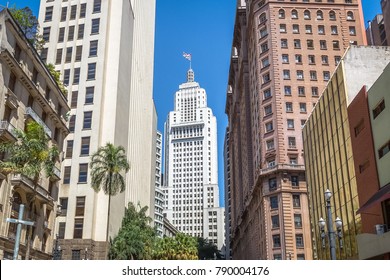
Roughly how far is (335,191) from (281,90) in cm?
4063

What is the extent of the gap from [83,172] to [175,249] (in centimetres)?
2100

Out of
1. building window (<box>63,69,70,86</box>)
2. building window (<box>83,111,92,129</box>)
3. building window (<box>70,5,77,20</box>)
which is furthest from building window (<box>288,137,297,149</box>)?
building window (<box>70,5,77,20</box>)

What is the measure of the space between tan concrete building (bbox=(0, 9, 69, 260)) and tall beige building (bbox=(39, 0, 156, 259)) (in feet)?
50.2

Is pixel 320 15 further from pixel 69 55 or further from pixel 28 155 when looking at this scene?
pixel 28 155

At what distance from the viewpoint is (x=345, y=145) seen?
39344 mm

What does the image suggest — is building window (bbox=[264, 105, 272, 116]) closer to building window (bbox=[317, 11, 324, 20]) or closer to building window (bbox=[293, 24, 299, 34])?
building window (bbox=[293, 24, 299, 34])

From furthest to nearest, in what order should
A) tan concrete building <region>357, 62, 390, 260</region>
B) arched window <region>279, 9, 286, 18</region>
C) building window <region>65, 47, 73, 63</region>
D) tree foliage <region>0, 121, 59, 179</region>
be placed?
arched window <region>279, 9, 286, 18</region>, building window <region>65, 47, 73, 63</region>, tree foliage <region>0, 121, 59, 179</region>, tan concrete building <region>357, 62, 390, 260</region>

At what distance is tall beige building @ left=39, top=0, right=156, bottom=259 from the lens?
63.6 meters

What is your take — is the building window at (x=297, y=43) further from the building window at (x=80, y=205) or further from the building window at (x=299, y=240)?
the building window at (x=80, y=205)

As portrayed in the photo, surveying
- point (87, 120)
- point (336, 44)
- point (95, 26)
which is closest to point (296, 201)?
point (336, 44)

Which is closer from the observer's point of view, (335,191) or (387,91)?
(387,91)
